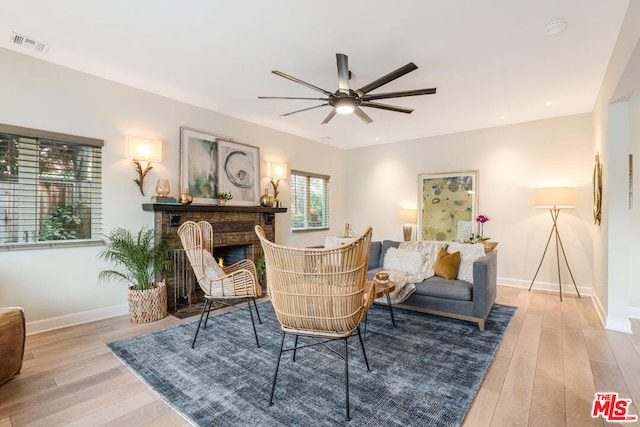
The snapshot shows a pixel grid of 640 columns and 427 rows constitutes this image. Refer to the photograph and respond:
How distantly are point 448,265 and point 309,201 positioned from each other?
10.8 ft

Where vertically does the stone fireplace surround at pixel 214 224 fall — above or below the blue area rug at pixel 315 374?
above

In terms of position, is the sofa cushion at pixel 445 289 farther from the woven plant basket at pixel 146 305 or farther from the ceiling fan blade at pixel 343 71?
the woven plant basket at pixel 146 305

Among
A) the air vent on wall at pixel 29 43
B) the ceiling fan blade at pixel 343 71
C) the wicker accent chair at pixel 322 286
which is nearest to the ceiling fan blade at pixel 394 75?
the ceiling fan blade at pixel 343 71


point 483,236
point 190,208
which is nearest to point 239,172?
point 190,208

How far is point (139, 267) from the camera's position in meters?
3.38

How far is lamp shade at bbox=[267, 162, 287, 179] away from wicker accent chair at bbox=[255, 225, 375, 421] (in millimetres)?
3542

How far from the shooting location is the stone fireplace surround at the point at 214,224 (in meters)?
3.75

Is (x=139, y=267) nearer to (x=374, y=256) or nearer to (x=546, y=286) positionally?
(x=374, y=256)

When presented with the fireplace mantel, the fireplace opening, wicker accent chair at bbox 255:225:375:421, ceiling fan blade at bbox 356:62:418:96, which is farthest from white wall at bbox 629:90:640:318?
the fireplace opening

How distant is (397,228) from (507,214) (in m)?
2.00

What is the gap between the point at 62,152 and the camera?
3203mm

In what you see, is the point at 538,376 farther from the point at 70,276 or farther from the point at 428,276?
the point at 70,276

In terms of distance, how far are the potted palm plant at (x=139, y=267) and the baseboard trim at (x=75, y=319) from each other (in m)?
0.32

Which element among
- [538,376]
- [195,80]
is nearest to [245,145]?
[195,80]
